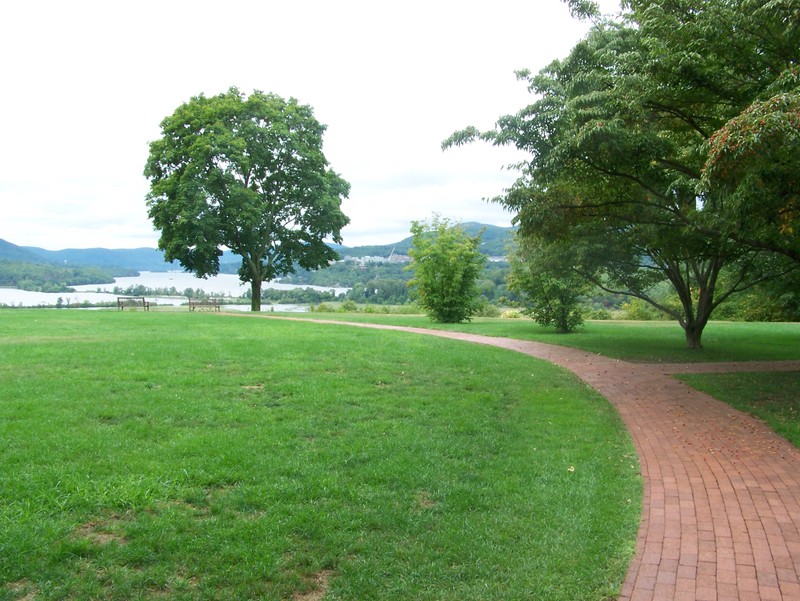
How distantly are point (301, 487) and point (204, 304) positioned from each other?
27.7 metres

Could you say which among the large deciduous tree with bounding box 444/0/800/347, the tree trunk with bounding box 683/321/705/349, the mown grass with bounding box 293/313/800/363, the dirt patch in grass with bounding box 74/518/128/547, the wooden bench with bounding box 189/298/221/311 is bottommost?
the dirt patch in grass with bounding box 74/518/128/547

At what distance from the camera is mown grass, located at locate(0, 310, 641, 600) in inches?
123

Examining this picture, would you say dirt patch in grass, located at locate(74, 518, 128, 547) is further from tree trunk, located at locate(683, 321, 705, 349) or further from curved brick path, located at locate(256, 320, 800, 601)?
tree trunk, located at locate(683, 321, 705, 349)

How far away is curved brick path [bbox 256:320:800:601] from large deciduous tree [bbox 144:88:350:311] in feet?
79.2

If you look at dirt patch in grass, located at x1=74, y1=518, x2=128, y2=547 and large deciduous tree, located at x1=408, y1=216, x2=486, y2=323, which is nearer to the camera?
dirt patch in grass, located at x1=74, y1=518, x2=128, y2=547

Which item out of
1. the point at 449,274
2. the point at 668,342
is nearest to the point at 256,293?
the point at 449,274

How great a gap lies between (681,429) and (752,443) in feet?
2.56

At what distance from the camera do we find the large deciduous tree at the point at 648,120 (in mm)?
7125

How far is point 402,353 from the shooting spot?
11.6 m

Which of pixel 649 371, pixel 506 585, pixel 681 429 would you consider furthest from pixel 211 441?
pixel 649 371

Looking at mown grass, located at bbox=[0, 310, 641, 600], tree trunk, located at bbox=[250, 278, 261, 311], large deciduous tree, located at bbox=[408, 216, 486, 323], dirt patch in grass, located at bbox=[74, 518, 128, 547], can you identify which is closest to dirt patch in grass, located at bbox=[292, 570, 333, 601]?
mown grass, located at bbox=[0, 310, 641, 600]

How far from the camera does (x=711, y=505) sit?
14.2 feet

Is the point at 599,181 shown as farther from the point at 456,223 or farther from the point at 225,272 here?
the point at 225,272

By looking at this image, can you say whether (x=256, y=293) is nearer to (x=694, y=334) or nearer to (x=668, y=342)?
(x=668, y=342)
